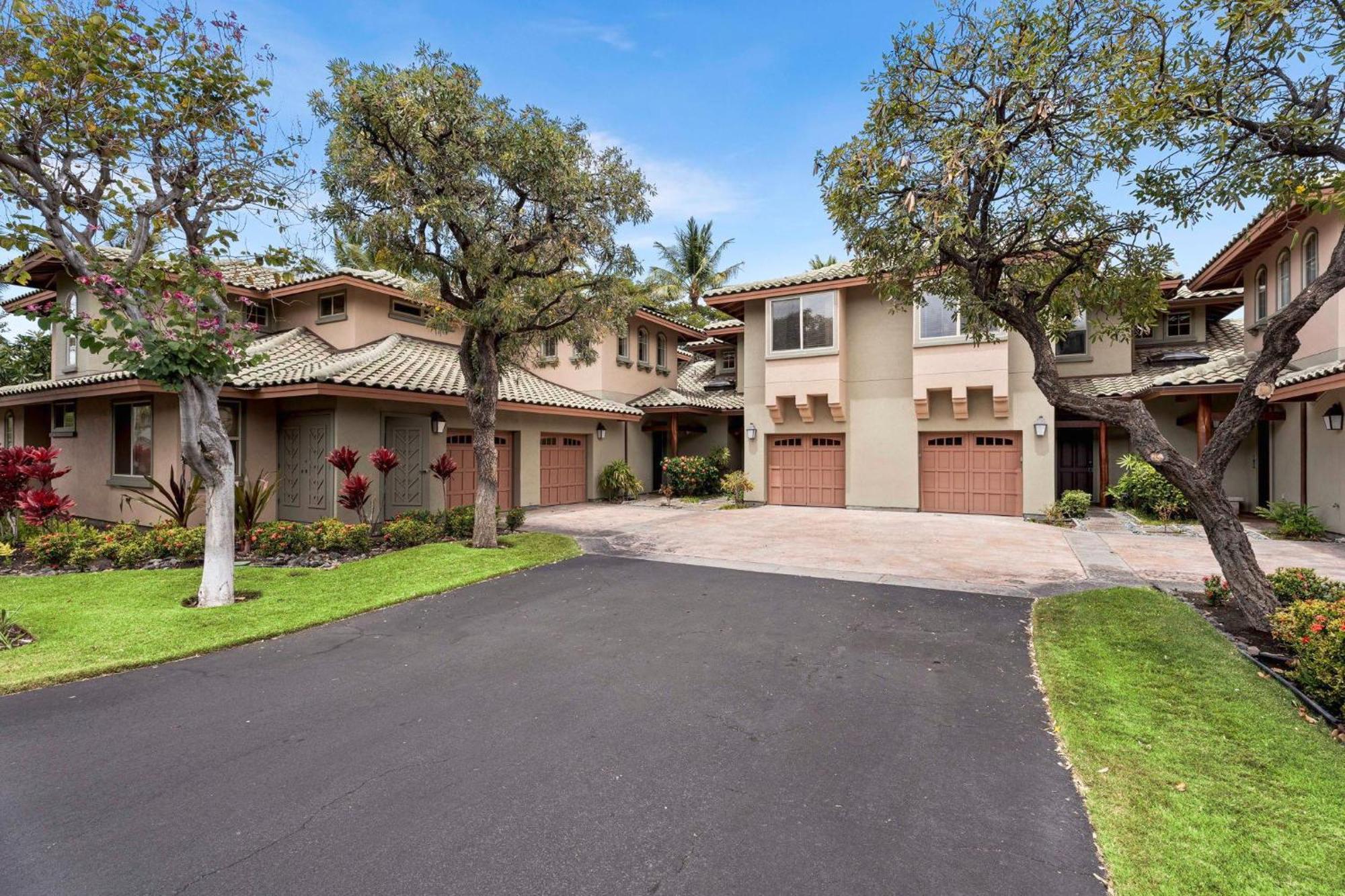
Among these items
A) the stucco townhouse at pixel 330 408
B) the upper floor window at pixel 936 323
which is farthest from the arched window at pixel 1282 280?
the stucco townhouse at pixel 330 408

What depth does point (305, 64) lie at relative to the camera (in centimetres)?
845

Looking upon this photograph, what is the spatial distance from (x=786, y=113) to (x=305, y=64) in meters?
7.93

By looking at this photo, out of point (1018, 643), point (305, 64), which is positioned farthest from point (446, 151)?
point (1018, 643)

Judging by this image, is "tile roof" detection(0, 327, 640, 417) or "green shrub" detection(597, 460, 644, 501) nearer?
"tile roof" detection(0, 327, 640, 417)

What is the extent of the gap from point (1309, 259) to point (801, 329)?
1024 centimetres

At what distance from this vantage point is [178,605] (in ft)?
22.0

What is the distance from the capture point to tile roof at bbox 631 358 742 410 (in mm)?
19250

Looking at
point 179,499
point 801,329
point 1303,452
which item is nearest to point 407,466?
point 179,499

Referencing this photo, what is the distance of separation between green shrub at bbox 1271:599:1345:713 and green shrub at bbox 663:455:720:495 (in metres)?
14.6

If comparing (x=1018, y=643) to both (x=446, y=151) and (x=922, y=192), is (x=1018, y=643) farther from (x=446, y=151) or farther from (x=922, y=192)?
(x=446, y=151)

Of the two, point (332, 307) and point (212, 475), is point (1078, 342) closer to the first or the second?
point (212, 475)

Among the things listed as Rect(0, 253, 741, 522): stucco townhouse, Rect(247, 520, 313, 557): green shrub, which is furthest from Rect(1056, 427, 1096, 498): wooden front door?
Rect(247, 520, 313, 557): green shrub

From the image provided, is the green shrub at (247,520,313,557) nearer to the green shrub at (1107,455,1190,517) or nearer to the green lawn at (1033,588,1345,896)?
the green lawn at (1033,588,1345,896)

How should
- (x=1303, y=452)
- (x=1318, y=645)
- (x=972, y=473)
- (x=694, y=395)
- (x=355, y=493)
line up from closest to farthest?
(x=1318, y=645), (x=355, y=493), (x=1303, y=452), (x=972, y=473), (x=694, y=395)
